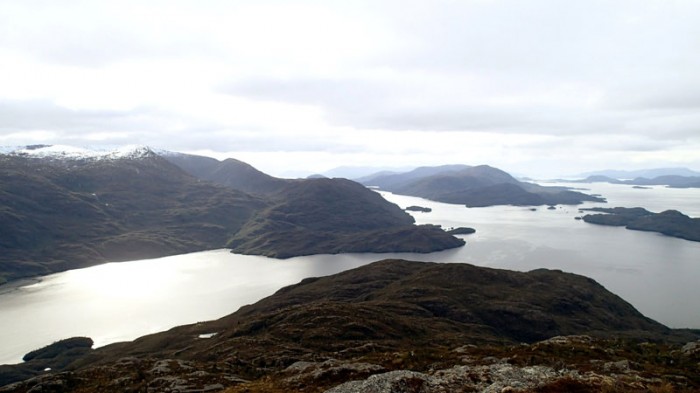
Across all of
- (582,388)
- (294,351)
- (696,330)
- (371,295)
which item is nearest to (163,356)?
(294,351)

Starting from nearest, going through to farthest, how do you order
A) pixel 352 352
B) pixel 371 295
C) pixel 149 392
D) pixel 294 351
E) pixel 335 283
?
pixel 149 392
pixel 352 352
pixel 294 351
pixel 371 295
pixel 335 283

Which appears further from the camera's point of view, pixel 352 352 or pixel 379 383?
pixel 352 352

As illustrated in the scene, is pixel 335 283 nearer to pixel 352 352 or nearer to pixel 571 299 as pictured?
pixel 571 299

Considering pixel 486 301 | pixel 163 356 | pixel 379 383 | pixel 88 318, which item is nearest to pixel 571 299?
pixel 486 301

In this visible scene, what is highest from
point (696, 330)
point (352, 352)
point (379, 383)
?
point (379, 383)

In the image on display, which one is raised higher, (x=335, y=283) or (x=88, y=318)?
(x=335, y=283)

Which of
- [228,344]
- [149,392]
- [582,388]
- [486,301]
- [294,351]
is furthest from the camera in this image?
[486,301]
